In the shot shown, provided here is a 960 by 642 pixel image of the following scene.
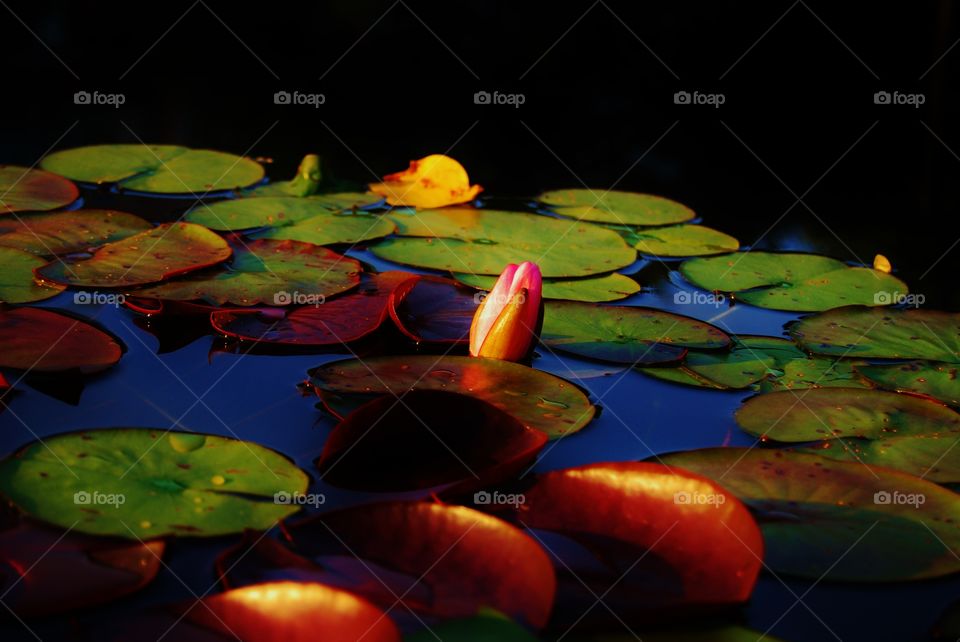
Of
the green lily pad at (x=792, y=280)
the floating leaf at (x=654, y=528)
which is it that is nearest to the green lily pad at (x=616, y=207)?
the green lily pad at (x=792, y=280)

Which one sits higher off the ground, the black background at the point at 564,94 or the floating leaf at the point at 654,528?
the black background at the point at 564,94

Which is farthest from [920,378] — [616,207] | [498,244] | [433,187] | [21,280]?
[21,280]

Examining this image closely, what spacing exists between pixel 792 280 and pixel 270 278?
1.10 m

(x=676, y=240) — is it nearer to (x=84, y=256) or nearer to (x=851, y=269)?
(x=851, y=269)

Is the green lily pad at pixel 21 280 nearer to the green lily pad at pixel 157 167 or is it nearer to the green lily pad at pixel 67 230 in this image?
the green lily pad at pixel 67 230

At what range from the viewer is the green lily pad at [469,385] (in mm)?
1459

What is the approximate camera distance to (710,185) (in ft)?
10.3

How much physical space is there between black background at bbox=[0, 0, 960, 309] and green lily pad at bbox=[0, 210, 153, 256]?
1.82 feet

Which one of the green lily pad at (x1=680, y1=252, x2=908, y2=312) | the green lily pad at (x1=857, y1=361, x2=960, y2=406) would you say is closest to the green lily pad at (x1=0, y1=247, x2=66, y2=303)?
the green lily pad at (x1=680, y1=252, x2=908, y2=312)

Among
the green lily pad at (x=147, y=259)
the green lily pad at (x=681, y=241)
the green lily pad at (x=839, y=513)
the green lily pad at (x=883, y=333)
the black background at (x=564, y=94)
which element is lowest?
the green lily pad at (x=839, y=513)

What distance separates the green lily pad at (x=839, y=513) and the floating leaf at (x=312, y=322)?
60cm

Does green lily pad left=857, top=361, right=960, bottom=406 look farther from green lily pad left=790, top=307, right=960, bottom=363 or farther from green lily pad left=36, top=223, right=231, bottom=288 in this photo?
green lily pad left=36, top=223, right=231, bottom=288

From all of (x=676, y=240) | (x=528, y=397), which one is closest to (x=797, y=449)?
(x=528, y=397)

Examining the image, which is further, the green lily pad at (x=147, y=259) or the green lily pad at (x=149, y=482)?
the green lily pad at (x=147, y=259)
